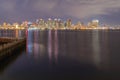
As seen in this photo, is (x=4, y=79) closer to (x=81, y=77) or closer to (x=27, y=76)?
(x=27, y=76)

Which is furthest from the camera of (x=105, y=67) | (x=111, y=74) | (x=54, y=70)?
(x=105, y=67)

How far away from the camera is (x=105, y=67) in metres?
27.5

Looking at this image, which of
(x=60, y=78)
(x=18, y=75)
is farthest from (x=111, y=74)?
(x=18, y=75)

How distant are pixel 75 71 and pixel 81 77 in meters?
2.80

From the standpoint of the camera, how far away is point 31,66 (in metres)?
27.5

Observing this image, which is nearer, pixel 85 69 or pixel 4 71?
pixel 4 71

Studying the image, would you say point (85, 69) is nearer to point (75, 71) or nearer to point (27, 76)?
point (75, 71)

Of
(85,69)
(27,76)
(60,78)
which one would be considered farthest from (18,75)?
(85,69)

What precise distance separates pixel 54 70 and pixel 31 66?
400 cm

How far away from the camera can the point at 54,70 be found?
25234 millimetres

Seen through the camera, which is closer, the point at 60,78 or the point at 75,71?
the point at 60,78

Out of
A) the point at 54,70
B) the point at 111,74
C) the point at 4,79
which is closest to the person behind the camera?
the point at 4,79

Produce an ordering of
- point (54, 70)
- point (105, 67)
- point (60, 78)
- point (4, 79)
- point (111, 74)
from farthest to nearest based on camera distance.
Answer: point (105, 67) < point (54, 70) < point (111, 74) < point (60, 78) < point (4, 79)

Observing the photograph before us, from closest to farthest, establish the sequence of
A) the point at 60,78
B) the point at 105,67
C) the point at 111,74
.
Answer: the point at 60,78 < the point at 111,74 < the point at 105,67
